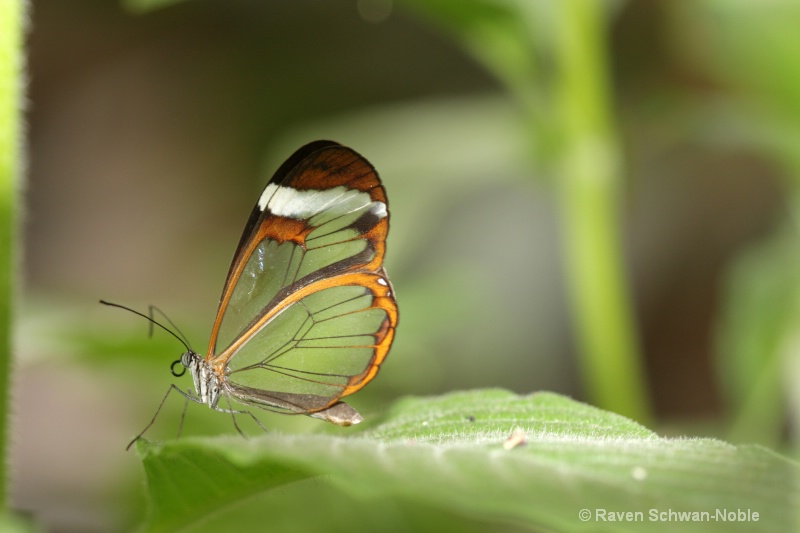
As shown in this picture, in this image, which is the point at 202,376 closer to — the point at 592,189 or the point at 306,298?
the point at 306,298

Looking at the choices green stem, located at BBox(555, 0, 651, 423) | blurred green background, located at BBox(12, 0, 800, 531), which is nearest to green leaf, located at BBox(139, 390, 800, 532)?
blurred green background, located at BBox(12, 0, 800, 531)

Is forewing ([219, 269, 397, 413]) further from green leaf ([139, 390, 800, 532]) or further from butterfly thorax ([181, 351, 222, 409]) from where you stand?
green leaf ([139, 390, 800, 532])

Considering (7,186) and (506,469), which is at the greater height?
(7,186)

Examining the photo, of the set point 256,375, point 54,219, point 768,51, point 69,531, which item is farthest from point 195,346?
point 54,219

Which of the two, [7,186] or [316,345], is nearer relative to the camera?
[7,186]

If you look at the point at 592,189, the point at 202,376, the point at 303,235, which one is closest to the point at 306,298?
the point at 303,235

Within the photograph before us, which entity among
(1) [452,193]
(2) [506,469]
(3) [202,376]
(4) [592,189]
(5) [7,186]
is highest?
(1) [452,193]

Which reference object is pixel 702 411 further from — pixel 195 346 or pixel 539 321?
pixel 195 346
